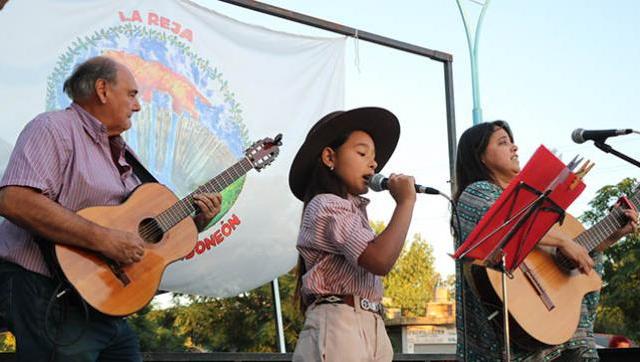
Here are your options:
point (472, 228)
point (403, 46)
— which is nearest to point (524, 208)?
point (472, 228)

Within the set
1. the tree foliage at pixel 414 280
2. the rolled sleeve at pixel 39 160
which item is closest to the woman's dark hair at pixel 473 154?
the rolled sleeve at pixel 39 160

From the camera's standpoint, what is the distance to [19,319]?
2.85 meters

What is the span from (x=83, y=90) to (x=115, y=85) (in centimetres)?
14

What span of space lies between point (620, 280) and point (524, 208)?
1763 centimetres

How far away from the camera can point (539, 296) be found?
3.71 m

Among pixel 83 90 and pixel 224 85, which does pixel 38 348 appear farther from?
pixel 224 85

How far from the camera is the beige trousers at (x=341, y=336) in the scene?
285cm

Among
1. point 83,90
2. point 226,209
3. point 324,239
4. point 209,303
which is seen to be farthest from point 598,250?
point 209,303

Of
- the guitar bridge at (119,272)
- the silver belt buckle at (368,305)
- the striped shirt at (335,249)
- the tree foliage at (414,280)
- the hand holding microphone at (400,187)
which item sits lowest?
the silver belt buckle at (368,305)

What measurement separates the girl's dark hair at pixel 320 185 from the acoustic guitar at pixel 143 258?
51cm

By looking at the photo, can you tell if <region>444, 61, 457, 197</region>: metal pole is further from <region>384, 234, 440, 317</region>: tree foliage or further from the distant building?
<region>384, 234, 440, 317</region>: tree foliage

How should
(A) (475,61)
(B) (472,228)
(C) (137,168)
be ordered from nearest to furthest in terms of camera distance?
(C) (137,168) → (B) (472,228) → (A) (475,61)

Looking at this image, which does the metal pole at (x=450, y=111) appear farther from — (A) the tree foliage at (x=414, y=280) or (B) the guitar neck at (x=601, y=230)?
(A) the tree foliage at (x=414, y=280)

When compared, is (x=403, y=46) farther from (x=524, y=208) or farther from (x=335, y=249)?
(x=335, y=249)
